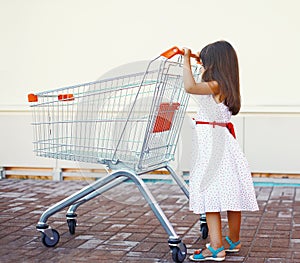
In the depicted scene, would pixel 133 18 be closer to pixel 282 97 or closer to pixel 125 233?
pixel 282 97

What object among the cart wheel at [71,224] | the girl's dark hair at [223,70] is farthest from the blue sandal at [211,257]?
the cart wheel at [71,224]

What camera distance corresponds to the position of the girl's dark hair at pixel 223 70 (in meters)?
3.92

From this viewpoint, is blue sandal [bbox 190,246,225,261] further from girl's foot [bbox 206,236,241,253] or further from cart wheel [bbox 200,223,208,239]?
cart wheel [bbox 200,223,208,239]

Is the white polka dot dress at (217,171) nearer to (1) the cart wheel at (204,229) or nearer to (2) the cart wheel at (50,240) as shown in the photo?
(1) the cart wheel at (204,229)

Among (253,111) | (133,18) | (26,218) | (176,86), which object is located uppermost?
(133,18)

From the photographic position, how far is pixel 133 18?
6.80m

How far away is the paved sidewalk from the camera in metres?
4.06

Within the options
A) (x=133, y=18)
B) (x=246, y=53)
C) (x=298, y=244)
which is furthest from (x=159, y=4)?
(x=298, y=244)

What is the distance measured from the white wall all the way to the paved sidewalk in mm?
1152

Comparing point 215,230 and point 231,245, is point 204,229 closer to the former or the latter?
point 231,245

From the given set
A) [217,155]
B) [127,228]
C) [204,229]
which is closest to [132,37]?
[127,228]

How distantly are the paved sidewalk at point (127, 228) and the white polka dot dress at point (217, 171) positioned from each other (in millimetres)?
359

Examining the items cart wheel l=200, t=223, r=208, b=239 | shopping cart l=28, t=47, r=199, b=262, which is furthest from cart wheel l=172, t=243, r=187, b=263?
cart wheel l=200, t=223, r=208, b=239

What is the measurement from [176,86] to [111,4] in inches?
113
